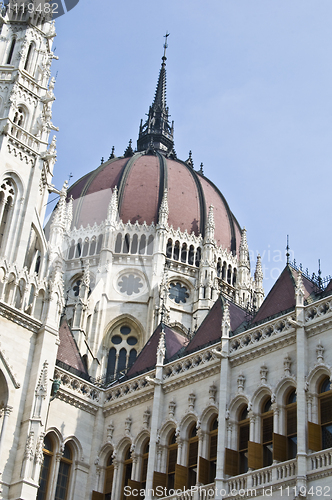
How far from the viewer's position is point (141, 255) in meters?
48.1

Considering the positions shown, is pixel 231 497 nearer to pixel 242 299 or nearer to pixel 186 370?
pixel 186 370

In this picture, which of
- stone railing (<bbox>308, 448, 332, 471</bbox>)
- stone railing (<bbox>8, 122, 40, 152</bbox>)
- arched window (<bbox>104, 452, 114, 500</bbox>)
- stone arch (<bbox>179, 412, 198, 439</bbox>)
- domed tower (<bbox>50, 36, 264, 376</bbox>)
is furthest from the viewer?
domed tower (<bbox>50, 36, 264, 376</bbox>)

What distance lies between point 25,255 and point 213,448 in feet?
35.7

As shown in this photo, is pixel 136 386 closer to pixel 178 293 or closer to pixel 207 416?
pixel 207 416

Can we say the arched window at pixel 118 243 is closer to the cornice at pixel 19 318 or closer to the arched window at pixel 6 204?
the arched window at pixel 6 204

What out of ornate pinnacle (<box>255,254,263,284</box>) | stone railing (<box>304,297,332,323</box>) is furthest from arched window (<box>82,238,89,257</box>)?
stone railing (<box>304,297,332,323</box>)

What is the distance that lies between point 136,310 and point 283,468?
24179 millimetres

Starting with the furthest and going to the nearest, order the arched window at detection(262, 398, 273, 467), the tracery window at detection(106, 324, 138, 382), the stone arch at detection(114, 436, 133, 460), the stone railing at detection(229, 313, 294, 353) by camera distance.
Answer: the tracery window at detection(106, 324, 138, 382) < the stone arch at detection(114, 436, 133, 460) < the stone railing at detection(229, 313, 294, 353) < the arched window at detection(262, 398, 273, 467)

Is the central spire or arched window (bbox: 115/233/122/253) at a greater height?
the central spire

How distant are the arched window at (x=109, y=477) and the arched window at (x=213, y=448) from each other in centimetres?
524

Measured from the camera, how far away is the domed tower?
150 ft

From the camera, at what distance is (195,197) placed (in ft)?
174

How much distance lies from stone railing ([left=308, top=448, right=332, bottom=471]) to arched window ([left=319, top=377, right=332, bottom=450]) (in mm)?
580

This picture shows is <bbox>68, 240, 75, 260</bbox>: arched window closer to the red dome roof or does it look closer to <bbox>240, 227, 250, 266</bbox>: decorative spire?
the red dome roof
